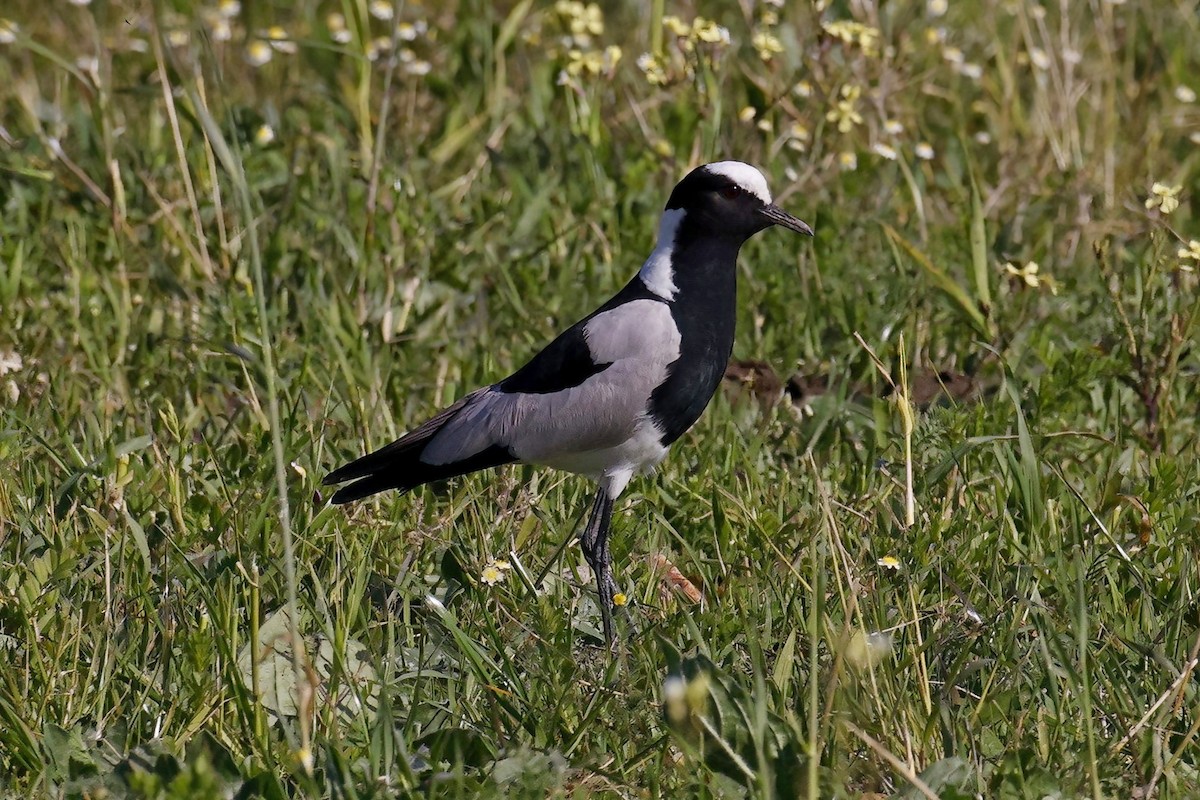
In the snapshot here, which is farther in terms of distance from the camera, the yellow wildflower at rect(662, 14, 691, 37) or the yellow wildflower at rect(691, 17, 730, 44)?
the yellow wildflower at rect(662, 14, 691, 37)

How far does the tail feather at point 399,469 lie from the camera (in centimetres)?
366

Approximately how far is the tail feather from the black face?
0.75 m

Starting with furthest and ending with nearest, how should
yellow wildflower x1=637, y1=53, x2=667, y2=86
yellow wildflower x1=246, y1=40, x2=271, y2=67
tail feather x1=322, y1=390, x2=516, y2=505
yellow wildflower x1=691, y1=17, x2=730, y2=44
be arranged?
1. yellow wildflower x1=246, y1=40, x2=271, y2=67
2. yellow wildflower x1=637, y1=53, x2=667, y2=86
3. yellow wildflower x1=691, y1=17, x2=730, y2=44
4. tail feather x1=322, y1=390, x2=516, y2=505

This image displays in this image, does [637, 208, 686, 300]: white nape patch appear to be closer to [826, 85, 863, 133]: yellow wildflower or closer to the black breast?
Result: the black breast

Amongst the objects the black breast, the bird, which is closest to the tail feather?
the bird

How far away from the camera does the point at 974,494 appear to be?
3824mm

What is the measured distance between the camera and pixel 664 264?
397 cm


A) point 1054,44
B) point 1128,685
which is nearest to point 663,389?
point 1128,685

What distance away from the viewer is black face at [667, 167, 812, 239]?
3969mm

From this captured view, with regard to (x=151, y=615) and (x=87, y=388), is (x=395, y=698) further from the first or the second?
(x=87, y=388)

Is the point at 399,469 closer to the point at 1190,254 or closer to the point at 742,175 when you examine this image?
the point at 742,175

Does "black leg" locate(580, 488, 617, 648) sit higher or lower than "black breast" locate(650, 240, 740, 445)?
lower

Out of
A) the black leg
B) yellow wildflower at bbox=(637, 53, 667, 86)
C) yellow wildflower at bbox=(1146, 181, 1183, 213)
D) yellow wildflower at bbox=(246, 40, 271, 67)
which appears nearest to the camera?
the black leg

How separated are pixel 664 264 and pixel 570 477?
620 mm
